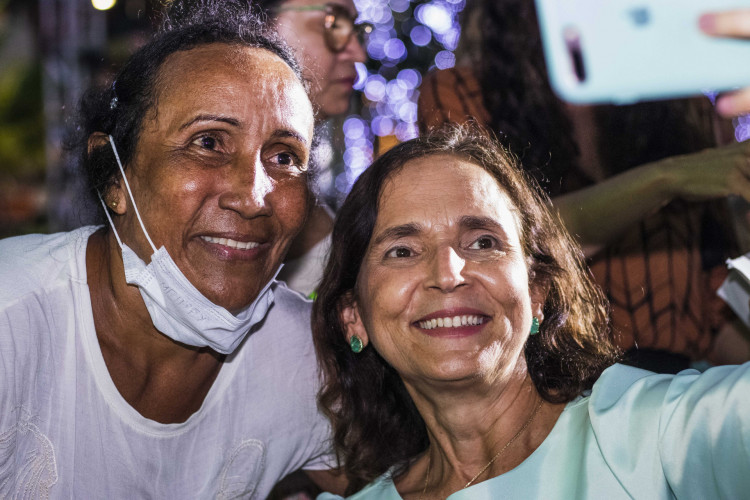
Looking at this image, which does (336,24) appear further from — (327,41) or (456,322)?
(456,322)

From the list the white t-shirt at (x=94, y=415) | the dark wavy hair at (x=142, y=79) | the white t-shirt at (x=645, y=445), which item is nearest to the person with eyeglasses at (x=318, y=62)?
the dark wavy hair at (x=142, y=79)

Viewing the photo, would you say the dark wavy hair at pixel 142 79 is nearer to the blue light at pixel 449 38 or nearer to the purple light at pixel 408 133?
the purple light at pixel 408 133

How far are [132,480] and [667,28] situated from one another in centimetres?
193

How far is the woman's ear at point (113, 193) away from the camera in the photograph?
221 cm

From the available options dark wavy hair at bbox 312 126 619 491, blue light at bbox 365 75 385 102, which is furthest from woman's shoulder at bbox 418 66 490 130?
blue light at bbox 365 75 385 102

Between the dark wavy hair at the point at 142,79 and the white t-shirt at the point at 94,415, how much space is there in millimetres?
254

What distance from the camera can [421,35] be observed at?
7277mm

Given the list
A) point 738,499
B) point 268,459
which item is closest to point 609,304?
point 738,499

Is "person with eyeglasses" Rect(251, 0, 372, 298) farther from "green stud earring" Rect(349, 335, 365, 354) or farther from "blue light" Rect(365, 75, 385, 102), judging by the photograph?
"blue light" Rect(365, 75, 385, 102)

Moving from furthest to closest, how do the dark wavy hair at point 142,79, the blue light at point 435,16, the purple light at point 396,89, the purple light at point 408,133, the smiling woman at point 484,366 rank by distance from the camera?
the purple light at point 396,89 → the blue light at point 435,16 → the purple light at point 408,133 → the dark wavy hair at point 142,79 → the smiling woman at point 484,366

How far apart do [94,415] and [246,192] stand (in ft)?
2.45

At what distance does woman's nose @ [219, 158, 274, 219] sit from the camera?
2.02 m

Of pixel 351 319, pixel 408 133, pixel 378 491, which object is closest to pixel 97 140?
pixel 351 319

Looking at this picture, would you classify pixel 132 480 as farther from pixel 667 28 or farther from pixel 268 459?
pixel 667 28
